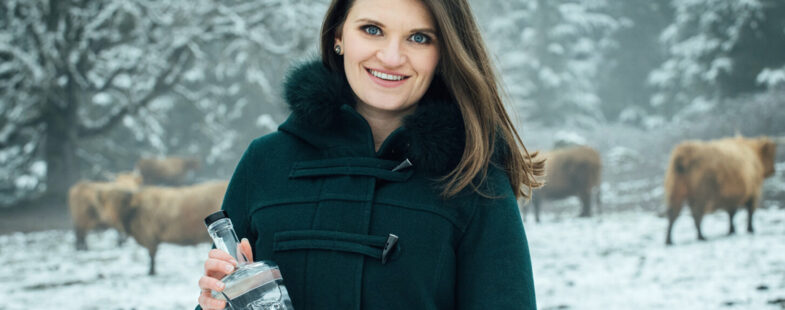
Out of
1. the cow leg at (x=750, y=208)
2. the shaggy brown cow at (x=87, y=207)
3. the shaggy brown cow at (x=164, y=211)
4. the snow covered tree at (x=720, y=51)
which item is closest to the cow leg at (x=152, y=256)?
the shaggy brown cow at (x=164, y=211)

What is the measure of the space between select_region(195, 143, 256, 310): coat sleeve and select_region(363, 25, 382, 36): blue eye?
28 cm

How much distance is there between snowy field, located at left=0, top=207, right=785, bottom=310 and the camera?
2.88 m

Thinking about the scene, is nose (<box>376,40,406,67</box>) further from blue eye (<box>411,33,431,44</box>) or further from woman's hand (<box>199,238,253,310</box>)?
woman's hand (<box>199,238,253,310</box>)

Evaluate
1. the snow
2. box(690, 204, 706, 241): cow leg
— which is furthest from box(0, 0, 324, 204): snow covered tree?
box(690, 204, 706, 241): cow leg

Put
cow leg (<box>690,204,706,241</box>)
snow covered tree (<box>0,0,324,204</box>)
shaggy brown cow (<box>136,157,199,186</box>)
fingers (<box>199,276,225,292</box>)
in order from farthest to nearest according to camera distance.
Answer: shaggy brown cow (<box>136,157,199,186</box>)
snow covered tree (<box>0,0,324,204</box>)
cow leg (<box>690,204,706,241</box>)
fingers (<box>199,276,225,292</box>)

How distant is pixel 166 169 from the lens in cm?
431

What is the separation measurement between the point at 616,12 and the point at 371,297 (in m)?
3.72

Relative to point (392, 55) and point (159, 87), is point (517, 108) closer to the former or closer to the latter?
point (392, 55)

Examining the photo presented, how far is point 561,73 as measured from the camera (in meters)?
4.25

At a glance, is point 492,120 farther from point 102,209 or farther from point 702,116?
point 102,209

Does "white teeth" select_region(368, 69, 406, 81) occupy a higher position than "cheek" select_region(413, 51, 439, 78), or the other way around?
"cheek" select_region(413, 51, 439, 78)

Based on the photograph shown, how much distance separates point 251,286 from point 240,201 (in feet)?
0.79

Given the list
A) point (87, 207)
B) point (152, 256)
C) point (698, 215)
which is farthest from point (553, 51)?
point (87, 207)

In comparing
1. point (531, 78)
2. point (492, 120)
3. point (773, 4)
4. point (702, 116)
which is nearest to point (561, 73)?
point (531, 78)
